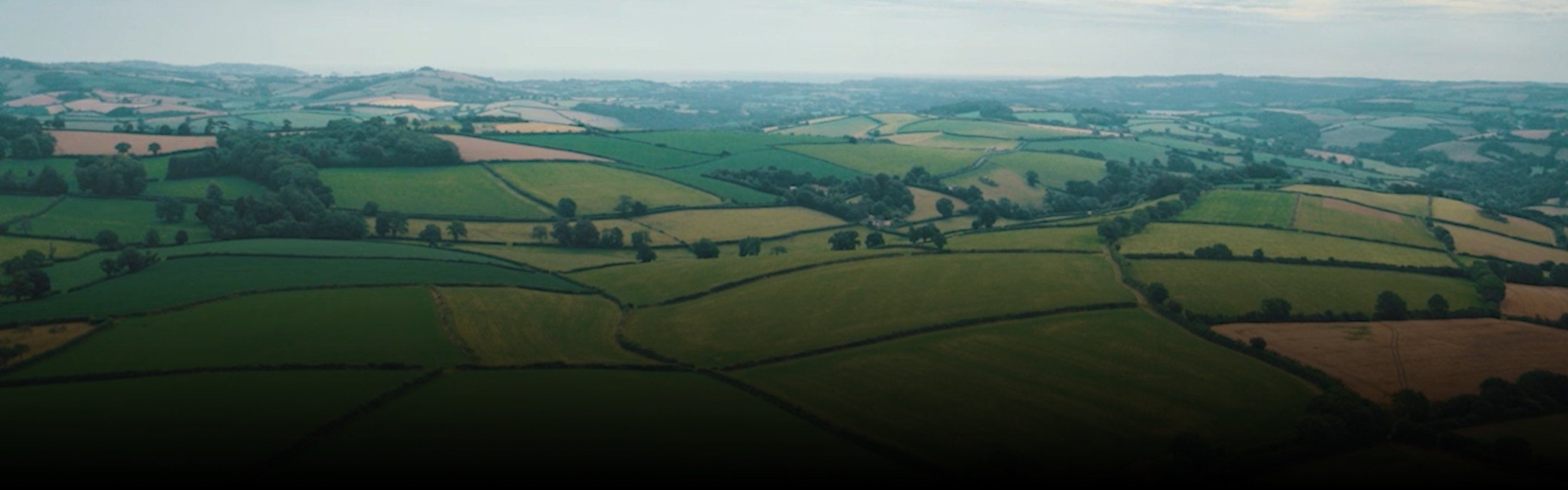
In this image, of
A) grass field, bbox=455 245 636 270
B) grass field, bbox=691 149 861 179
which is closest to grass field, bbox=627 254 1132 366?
grass field, bbox=455 245 636 270

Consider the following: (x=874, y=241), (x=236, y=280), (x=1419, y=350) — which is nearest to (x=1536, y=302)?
(x=1419, y=350)

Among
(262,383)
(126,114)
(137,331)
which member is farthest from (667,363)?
(126,114)

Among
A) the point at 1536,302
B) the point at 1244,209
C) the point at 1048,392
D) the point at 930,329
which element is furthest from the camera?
the point at 1244,209

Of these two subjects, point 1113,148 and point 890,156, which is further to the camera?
point 1113,148

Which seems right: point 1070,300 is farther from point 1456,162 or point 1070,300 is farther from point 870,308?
point 1456,162

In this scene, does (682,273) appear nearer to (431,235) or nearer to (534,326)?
(534,326)

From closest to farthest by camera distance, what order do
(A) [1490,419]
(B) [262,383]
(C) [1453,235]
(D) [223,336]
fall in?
(A) [1490,419] → (B) [262,383] → (D) [223,336] → (C) [1453,235]
